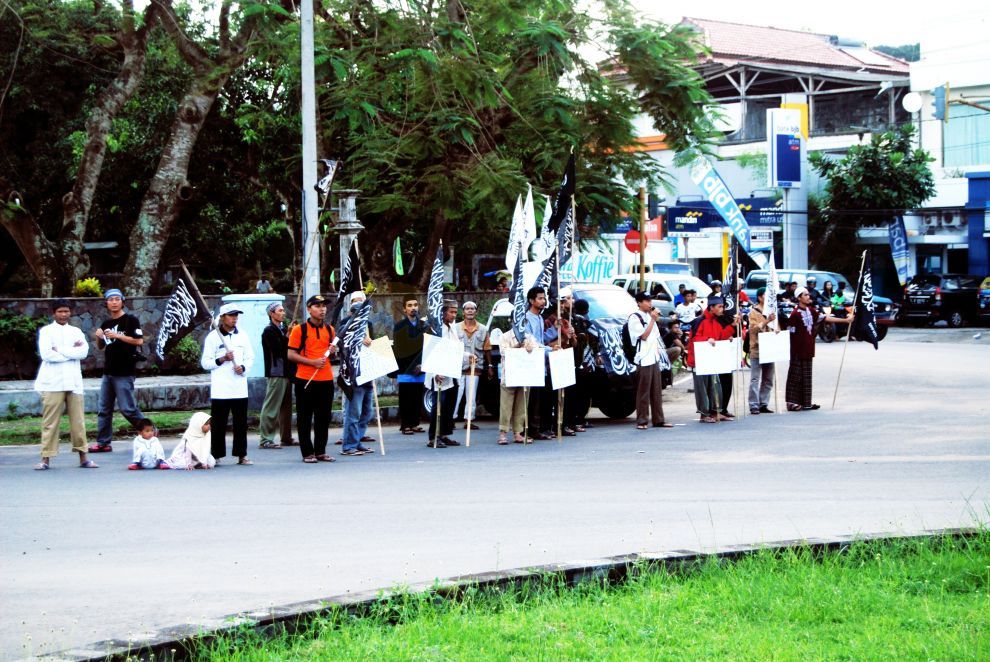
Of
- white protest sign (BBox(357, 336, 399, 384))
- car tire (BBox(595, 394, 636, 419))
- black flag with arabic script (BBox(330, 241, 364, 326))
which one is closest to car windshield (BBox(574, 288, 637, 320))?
car tire (BBox(595, 394, 636, 419))

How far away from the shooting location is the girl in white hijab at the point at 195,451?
43.0 ft

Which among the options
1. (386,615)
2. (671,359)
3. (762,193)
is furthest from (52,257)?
(762,193)

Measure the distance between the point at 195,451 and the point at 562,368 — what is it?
4.65 m

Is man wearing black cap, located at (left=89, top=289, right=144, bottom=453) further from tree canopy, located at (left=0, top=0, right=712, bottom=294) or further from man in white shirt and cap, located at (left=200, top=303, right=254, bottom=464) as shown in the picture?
tree canopy, located at (left=0, top=0, right=712, bottom=294)

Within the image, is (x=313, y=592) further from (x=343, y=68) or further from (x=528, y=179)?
(x=528, y=179)

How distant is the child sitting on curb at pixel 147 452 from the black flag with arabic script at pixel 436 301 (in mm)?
3664

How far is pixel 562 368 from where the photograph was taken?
50.7ft

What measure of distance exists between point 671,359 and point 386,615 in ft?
43.1

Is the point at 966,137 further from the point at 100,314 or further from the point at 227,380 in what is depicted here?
the point at 227,380

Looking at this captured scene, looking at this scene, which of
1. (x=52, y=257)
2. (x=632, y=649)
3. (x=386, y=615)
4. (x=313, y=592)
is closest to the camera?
(x=632, y=649)

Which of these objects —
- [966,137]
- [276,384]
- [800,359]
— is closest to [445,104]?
[800,359]

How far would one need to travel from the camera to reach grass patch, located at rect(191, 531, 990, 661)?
5.41 m

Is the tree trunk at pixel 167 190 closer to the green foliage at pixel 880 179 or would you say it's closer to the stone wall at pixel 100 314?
the stone wall at pixel 100 314

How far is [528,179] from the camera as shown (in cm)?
2131
